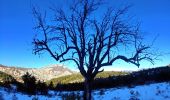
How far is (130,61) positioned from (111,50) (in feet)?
5.06

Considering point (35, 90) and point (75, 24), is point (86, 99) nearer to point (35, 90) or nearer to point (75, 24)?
point (75, 24)

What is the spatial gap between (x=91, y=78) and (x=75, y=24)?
404 cm

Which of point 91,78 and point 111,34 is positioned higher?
point 111,34

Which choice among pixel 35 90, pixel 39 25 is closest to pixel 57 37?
pixel 39 25

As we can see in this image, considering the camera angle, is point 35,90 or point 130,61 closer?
point 130,61

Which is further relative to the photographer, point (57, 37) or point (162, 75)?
point (162, 75)

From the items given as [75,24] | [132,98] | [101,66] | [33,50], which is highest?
[75,24]

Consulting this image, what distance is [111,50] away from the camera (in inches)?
893

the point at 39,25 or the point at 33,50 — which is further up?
the point at 39,25

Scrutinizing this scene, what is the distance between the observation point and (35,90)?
124ft

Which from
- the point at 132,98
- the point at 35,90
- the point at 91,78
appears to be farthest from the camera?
the point at 35,90

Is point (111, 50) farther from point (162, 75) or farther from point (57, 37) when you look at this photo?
point (162, 75)

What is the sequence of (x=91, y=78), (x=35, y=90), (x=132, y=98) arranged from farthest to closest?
(x=35, y=90) → (x=132, y=98) → (x=91, y=78)

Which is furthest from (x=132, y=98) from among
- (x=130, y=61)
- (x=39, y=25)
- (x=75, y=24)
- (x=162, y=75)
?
(x=162, y=75)
